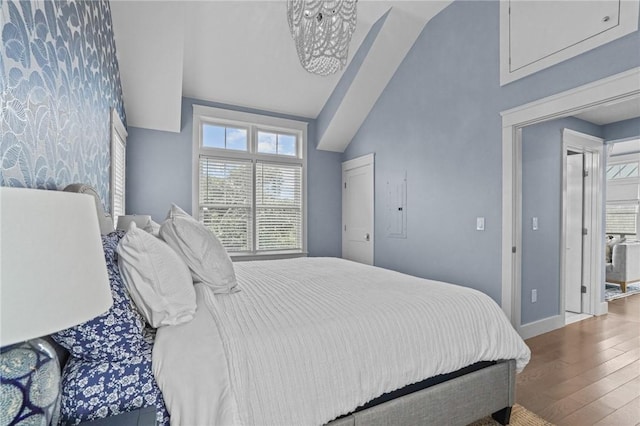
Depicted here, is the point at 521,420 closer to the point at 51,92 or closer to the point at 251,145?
the point at 51,92

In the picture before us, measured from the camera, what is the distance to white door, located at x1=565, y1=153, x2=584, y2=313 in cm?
394

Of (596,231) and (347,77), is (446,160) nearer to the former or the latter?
(347,77)

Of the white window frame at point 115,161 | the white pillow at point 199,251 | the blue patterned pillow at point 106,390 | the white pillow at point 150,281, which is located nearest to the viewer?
the blue patterned pillow at point 106,390

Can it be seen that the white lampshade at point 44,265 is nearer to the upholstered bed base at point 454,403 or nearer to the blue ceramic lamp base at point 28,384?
the blue ceramic lamp base at point 28,384

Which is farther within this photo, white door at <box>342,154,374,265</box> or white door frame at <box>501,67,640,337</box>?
white door at <box>342,154,374,265</box>

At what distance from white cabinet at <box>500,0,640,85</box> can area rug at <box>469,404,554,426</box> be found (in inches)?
101

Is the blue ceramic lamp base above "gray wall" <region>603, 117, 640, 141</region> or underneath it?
underneath

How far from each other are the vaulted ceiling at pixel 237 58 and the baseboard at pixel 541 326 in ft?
10.8

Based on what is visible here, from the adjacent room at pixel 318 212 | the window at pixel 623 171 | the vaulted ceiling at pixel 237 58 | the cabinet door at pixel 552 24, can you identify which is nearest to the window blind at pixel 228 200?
the adjacent room at pixel 318 212

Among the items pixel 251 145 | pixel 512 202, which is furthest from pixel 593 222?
pixel 251 145

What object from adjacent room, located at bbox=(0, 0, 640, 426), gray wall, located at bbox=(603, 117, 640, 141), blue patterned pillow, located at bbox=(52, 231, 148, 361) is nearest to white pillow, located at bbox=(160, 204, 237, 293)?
adjacent room, located at bbox=(0, 0, 640, 426)

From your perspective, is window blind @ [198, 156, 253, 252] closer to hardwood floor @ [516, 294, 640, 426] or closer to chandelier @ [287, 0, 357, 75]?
chandelier @ [287, 0, 357, 75]

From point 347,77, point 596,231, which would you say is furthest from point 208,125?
point 596,231

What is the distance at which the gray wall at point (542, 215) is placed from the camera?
10.3 ft
